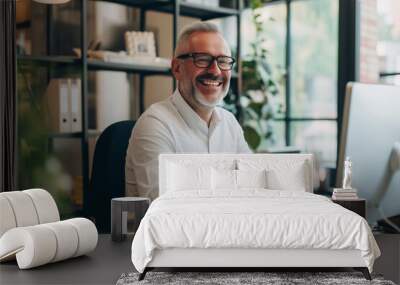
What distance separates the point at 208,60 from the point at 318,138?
1769 mm

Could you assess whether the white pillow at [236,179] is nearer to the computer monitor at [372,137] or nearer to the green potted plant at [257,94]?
the green potted plant at [257,94]

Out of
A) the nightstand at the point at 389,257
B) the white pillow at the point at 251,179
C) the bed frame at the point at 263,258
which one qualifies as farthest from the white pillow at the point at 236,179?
the bed frame at the point at 263,258

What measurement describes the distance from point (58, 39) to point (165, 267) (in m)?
2.16

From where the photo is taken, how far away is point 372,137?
3.46 meters

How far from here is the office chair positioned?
4.98 m

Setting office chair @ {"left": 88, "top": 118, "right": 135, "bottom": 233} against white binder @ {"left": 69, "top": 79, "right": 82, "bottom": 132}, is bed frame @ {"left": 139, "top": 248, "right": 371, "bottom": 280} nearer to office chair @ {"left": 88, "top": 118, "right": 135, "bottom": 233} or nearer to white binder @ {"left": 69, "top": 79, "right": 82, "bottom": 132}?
office chair @ {"left": 88, "top": 118, "right": 135, "bottom": 233}

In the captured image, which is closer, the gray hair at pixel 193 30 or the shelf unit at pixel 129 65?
the shelf unit at pixel 129 65

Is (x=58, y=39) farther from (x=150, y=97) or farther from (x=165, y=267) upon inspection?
(x=165, y=267)

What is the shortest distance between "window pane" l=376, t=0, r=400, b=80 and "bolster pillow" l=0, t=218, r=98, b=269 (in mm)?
3410

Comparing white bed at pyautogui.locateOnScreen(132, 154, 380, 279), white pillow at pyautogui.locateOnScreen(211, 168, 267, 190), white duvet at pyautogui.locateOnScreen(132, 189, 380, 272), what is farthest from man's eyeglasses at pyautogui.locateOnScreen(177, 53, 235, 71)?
white duvet at pyautogui.locateOnScreen(132, 189, 380, 272)

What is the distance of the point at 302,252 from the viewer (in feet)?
11.7

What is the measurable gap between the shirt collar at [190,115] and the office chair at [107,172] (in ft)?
1.27

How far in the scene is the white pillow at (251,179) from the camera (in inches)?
180

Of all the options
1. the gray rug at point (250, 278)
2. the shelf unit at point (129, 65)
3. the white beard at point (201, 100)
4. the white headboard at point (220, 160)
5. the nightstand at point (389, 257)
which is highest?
the shelf unit at point (129, 65)
